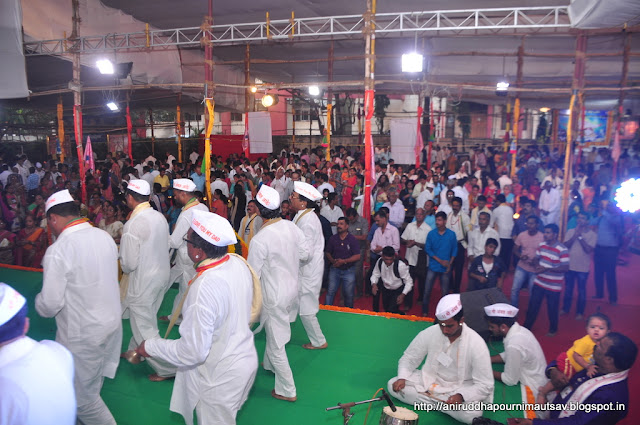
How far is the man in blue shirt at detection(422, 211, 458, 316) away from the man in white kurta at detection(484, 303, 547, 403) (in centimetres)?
264

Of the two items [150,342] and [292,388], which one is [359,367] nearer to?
[292,388]

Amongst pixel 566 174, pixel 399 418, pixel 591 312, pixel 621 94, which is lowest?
pixel 591 312

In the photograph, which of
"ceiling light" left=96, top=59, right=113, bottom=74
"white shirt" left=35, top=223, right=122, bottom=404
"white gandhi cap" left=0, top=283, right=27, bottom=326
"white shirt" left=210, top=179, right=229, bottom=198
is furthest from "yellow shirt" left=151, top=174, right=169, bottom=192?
"white gandhi cap" left=0, top=283, right=27, bottom=326

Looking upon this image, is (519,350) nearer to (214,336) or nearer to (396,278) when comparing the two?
(396,278)

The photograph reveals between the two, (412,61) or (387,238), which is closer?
(387,238)

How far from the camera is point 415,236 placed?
7590 mm

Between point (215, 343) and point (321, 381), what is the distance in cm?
211

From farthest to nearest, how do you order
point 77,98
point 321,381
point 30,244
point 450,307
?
point 77,98, point 30,244, point 321,381, point 450,307

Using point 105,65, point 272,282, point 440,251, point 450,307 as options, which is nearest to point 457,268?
point 440,251

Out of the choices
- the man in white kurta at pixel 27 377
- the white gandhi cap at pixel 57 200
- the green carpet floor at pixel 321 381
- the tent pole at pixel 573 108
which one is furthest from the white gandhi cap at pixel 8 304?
the tent pole at pixel 573 108

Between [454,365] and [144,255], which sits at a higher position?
[144,255]

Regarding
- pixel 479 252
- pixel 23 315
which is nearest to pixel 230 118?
pixel 479 252

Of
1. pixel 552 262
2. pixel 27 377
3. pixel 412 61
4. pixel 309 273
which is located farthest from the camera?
pixel 412 61

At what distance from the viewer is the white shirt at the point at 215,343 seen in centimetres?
271
